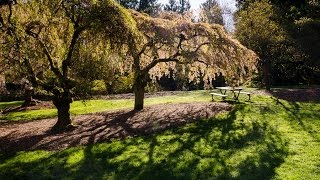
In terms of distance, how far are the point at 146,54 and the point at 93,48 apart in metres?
3.39

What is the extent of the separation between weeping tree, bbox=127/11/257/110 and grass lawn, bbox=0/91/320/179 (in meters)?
3.71

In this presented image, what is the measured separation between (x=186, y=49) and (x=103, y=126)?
5.68 metres

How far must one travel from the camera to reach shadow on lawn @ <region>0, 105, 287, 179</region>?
402 inches

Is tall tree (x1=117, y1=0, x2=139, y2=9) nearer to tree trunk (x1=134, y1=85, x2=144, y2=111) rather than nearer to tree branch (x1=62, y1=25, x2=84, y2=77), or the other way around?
tree trunk (x1=134, y1=85, x2=144, y2=111)

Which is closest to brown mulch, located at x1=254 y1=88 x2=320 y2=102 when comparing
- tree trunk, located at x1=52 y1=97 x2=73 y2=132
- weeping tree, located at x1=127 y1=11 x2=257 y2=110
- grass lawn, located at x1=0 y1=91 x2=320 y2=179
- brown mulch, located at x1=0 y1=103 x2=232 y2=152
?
weeping tree, located at x1=127 y1=11 x2=257 y2=110

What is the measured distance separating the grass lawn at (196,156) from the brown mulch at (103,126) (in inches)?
24.9

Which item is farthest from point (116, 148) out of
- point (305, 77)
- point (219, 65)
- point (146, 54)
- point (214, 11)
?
point (214, 11)

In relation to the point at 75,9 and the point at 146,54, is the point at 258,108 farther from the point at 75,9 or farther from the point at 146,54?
the point at 75,9

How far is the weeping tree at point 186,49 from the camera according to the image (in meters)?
17.1

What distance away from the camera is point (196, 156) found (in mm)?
11359

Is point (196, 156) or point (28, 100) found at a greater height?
point (28, 100)

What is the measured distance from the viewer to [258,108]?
1730 centimetres

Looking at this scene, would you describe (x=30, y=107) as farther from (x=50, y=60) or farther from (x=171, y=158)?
(x=171, y=158)

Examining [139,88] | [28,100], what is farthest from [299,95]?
[28,100]
